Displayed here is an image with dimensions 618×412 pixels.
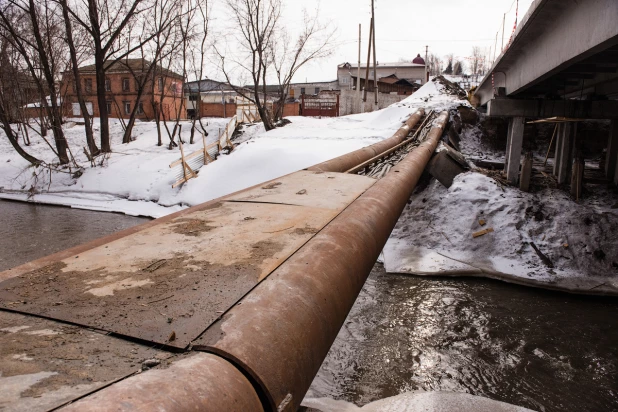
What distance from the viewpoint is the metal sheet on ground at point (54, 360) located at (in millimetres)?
1210

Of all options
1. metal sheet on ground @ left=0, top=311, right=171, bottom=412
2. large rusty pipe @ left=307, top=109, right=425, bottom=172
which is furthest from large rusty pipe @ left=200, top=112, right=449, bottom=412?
large rusty pipe @ left=307, top=109, right=425, bottom=172

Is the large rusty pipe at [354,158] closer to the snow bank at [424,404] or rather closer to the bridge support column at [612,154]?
the snow bank at [424,404]

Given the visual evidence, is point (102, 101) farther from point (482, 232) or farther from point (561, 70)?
point (561, 70)

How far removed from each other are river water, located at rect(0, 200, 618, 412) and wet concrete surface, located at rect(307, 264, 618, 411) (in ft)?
0.05

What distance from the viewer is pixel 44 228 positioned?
1343 cm

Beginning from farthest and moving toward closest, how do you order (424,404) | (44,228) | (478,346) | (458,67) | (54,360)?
(458,67)
(44,228)
(478,346)
(424,404)
(54,360)

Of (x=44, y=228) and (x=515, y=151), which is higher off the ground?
(x=515, y=151)

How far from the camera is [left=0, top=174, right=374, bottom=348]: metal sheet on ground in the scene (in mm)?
1774

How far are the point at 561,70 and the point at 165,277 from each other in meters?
8.87

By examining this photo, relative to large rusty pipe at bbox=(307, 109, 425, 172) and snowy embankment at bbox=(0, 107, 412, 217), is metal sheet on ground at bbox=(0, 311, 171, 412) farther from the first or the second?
snowy embankment at bbox=(0, 107, 412, 217)

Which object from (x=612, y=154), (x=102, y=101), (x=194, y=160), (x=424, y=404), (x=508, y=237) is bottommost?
(x=424, y=404)

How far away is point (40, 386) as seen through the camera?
1257mm

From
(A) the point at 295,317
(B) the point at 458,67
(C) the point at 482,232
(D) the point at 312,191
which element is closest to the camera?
(A) the point at 295,317

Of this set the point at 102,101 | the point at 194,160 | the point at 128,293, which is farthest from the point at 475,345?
the point at 102,101
